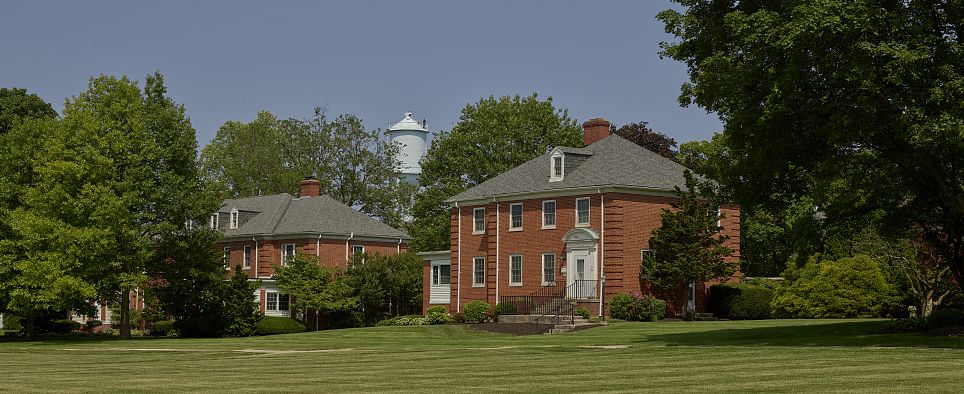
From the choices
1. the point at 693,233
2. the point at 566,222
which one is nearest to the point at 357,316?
the point at 566,222

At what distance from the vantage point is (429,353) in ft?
94.5

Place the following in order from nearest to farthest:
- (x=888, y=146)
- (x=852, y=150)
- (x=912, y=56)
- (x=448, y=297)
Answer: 1. (x=912, y=56)
2. (x=888, y=146)
3. (x=852, y=150)
4. (x=448, y=297)

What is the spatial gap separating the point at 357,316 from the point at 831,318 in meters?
25.4

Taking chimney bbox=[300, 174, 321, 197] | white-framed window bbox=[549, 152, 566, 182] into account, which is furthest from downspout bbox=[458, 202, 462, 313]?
chimney bbox=[300, 174, 321, 197]

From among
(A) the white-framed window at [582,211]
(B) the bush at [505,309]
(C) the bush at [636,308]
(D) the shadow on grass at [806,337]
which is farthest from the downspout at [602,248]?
(D) the shadow on grass at [806,337]

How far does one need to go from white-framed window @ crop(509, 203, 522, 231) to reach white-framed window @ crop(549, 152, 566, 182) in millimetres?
2210

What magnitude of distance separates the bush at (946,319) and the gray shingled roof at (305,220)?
4088 cm

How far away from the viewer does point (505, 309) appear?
51000 millimetres

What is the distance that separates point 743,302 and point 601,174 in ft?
26.7

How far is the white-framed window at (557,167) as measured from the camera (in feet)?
174

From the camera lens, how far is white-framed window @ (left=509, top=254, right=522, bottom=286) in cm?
5388

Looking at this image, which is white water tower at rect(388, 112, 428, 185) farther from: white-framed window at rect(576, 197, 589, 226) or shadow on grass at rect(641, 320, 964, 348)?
shadow on grass at rect(641, 320, 964, 348)

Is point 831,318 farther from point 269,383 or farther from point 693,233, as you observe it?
point 269,383

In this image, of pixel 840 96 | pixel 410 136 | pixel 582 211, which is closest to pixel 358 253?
pixel 582 211
